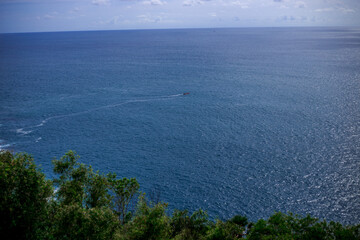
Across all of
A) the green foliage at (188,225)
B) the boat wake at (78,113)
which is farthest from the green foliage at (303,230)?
the boat wake at (78,113)

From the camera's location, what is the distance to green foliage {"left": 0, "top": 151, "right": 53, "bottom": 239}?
32.0 metres

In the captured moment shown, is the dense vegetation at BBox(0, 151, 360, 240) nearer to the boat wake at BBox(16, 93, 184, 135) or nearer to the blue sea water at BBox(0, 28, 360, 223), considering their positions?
the blue sea water at BBox(0, 28, 360, 223)

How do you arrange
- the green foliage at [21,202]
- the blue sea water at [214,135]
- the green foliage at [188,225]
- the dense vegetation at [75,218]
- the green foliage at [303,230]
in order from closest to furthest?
1. the green foliage at [21,202]
2. the dense vegetation at [75,218]
3. the green foliage at [303,230]
4. the green foliage at [188,225]
5. the blue sea water at [214,135]

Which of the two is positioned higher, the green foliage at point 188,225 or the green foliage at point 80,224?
the green foliage at point 80,224

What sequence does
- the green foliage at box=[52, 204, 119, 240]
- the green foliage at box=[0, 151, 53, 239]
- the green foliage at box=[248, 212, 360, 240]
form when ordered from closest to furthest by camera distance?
the green foliage at box=[0, 151, 53, 239] → the green foliage at box=[52, 204, 119, 240] → the green foliage at box=[248, 212, 360, 240]

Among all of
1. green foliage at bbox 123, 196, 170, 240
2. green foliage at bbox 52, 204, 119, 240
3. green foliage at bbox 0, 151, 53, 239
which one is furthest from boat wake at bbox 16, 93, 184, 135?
green foliage at bbox 123, 196, 170, 240

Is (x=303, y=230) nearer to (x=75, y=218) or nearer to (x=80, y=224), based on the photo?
(x=80, y=224)

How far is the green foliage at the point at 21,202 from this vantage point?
3203cm

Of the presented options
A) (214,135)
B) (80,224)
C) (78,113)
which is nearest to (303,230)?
(80,224)

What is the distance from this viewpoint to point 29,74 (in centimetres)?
19338

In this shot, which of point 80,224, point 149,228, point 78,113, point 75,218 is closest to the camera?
point 75,218

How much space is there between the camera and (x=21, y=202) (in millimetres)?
33500

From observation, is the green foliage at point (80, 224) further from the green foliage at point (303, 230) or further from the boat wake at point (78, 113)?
the boat wake at point (78, 113)

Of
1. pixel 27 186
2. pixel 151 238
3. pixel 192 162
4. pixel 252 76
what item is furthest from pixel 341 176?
pixel 252 76
